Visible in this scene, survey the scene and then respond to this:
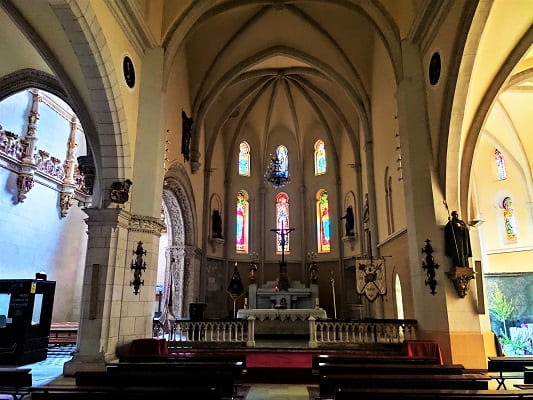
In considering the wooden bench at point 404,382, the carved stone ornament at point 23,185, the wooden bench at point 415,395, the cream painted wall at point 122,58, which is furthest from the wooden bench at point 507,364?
the carved stone ornament at point 23,185

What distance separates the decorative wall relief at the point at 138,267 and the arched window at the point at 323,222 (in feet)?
42.9

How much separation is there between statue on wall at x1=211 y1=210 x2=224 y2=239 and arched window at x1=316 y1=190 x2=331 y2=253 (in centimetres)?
545

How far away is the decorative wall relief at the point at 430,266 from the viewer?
942 cm

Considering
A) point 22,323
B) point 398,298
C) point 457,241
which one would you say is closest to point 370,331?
point 398,298

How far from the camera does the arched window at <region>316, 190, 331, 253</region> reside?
21656 mm

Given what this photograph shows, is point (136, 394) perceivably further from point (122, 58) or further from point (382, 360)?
point (122, 58)

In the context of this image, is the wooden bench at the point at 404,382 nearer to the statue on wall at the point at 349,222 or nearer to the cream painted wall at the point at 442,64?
the cream painted wall at the point at 442,64

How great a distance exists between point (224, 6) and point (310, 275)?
1306cm

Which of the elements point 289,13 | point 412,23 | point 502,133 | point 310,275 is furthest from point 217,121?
point 502,133

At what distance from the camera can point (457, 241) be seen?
9266mm

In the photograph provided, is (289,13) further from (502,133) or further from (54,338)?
(54,338)

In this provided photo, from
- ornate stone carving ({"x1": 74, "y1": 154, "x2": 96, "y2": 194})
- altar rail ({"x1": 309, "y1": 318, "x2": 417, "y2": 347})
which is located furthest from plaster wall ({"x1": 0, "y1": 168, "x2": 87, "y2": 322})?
altar rail ({"x1": 309, "y1": 318, "x2": 417, "y2": 347})

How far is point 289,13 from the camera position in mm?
15547

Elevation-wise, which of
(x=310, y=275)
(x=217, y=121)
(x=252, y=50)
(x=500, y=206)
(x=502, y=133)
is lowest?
(x=310, y=275)
